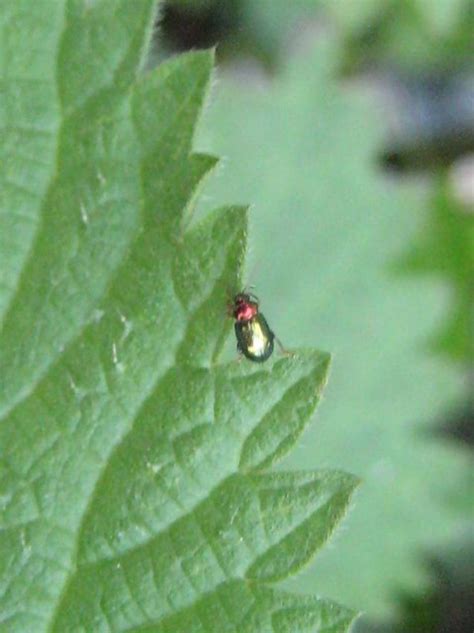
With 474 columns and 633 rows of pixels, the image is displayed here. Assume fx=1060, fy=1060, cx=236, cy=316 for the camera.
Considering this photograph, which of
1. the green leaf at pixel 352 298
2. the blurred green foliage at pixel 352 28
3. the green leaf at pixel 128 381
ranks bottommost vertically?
the green leaf at pixel 128 381

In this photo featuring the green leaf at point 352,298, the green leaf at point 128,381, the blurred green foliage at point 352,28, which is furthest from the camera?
the blurred green foliage at point 352,28

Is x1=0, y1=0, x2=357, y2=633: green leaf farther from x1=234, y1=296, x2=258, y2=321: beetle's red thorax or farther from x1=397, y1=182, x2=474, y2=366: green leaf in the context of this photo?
x1=397, y1=182, x2=474, y2=366: green leaf

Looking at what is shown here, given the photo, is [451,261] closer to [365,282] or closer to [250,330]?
[365,282]

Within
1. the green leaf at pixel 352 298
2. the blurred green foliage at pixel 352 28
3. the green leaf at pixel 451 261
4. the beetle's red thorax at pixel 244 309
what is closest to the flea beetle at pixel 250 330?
the beetle's red thorax at pixel 244 309

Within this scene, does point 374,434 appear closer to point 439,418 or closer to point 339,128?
point 439,418

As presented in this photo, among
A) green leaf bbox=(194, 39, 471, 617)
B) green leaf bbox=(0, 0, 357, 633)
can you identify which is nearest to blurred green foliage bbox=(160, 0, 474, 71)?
green leaf bbox=(194, 39, 471, 617)

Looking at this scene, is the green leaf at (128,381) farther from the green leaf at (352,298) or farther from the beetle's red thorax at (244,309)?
the green leaf at (352,298)
